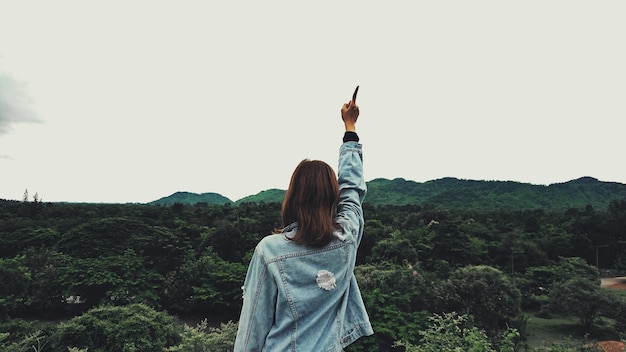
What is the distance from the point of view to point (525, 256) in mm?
19688

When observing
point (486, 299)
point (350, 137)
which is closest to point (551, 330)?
point (486, 299)

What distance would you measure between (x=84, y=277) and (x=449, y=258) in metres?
16.4

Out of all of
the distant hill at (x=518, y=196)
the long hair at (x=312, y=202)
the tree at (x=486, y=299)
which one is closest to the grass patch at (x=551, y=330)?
the tree at (x=486, y=299)

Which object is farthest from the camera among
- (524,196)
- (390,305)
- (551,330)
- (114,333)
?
(524,196)

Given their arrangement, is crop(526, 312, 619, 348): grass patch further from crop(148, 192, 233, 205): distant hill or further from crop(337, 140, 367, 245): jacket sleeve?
crop(148, 192, 233, 205): distant hill

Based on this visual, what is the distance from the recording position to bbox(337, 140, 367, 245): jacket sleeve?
3.61 feet

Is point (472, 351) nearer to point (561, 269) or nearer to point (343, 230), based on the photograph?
point (343, 230)

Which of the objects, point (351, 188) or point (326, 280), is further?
point (351, 188)

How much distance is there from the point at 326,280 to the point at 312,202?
0.70 ft

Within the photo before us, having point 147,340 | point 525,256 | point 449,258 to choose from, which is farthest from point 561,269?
point 147,340

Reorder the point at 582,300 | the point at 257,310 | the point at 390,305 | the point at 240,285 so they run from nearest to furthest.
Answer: the point at 257,310
the point at 390,305
the point at 582,300
the point at 240,285

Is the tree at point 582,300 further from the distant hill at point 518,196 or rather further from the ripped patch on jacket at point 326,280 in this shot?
the distant hill at point 518,196

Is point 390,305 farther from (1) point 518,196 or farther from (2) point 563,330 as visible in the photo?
(1) point 518,196

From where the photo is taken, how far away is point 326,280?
3.42 feet
